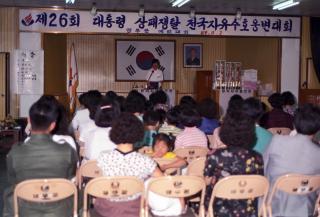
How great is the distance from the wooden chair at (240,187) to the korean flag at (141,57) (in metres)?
10.1

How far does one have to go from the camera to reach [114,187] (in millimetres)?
3164

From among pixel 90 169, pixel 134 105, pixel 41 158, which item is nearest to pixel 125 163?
pixel 41 158

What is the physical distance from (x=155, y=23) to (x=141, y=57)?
130 inches

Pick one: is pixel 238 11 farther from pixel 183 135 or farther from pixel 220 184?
pixel 220 184

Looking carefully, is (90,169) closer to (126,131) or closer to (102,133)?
(102,133)

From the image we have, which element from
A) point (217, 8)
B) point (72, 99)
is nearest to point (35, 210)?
point (217, 8)

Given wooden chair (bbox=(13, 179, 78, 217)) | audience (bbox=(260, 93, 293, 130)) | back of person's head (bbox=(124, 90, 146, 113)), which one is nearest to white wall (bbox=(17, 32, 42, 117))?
back of person's head (bbox=(124, 90, 146, 113))

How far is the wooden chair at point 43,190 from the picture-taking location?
120 inches

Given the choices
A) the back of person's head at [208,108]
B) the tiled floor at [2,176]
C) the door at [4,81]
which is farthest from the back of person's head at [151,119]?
the door at [4,81]

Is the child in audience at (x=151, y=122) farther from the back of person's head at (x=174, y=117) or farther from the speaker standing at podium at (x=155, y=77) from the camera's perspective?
the speaker standing at podium at (x=155, y=77)

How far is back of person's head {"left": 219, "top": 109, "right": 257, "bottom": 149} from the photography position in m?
3.33

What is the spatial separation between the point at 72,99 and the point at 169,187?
850 centimetres

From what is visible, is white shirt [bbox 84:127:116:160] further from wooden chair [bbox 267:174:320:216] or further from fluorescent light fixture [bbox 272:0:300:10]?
fluorescent light fixture [bbox 272:0:300:10]

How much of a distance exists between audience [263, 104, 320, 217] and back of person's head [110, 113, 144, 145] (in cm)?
106
